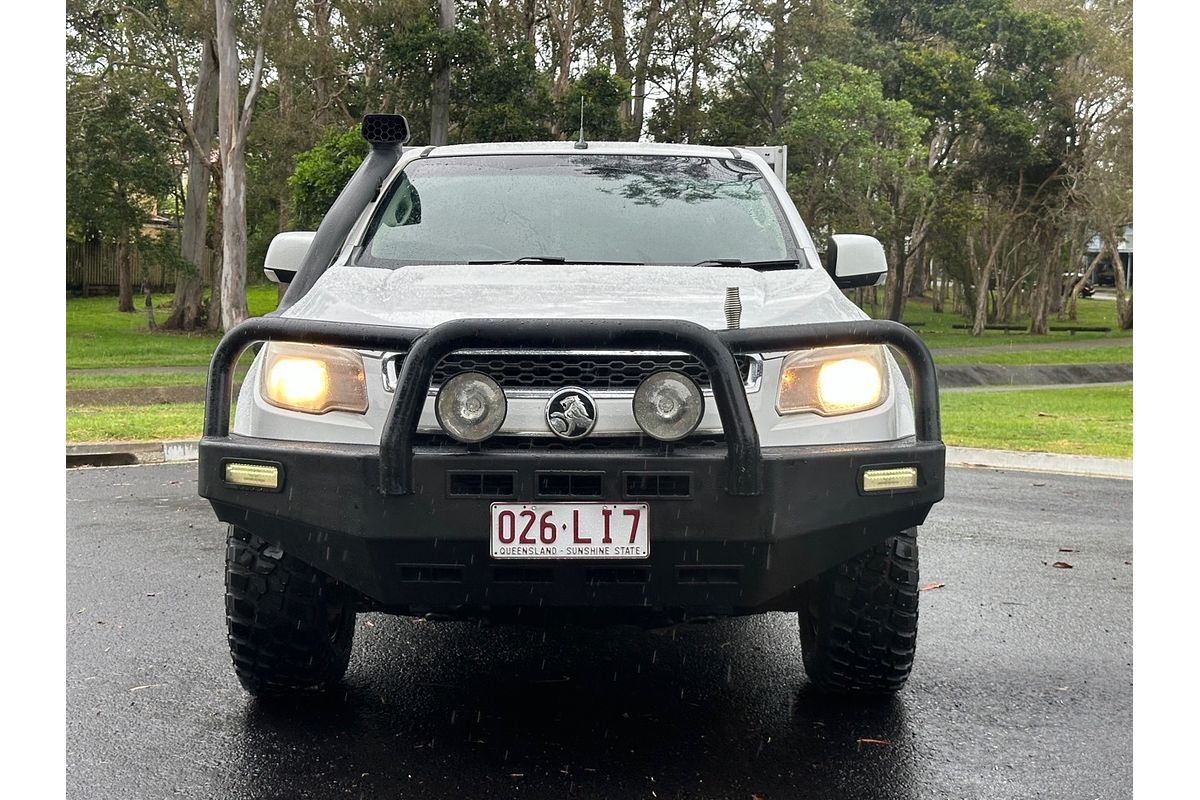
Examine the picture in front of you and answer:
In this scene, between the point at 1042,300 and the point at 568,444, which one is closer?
the point at 568,444

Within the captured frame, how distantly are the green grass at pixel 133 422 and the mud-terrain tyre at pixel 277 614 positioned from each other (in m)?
7.21

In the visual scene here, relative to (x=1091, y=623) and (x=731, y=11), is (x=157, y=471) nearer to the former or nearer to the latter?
(x=1091, y=623)

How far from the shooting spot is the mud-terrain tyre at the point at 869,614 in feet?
12.0

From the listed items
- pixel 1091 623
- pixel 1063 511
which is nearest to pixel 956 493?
pixel 1063 511

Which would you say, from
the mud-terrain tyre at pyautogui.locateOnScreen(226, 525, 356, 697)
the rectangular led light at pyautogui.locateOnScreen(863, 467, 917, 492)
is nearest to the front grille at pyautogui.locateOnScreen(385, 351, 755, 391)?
the rectangular led light at pyautogui.locateOnScreen(863, 467, 917, 492)

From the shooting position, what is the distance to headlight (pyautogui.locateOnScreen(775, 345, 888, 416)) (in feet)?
11.0

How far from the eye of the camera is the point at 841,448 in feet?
10.7

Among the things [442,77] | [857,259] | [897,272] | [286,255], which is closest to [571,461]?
[857,259]

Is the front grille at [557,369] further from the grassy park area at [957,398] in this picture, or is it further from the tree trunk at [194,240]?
the tree trunk at [194,240]

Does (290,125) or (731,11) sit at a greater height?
(731,11)

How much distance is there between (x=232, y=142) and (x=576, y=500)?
23.8m

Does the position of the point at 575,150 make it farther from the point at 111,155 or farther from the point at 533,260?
the point at 111,155

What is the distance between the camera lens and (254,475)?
10.7ft

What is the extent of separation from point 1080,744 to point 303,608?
7.54 ft
